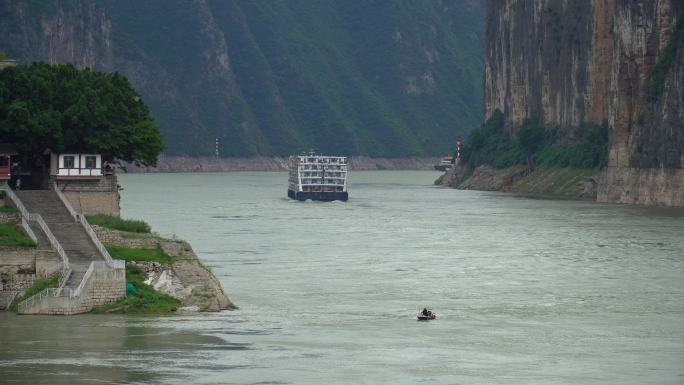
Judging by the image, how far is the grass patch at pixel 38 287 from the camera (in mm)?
69188

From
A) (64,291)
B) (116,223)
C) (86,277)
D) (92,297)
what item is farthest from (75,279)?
(116,223)

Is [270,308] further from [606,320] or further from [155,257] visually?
[606,320]

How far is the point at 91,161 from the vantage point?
8531 centimetres

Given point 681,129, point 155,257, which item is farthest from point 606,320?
point 681,129

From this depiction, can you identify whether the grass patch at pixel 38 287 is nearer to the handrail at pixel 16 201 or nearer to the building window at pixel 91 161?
the handrail at pixel 16 201

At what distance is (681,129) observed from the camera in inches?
6860

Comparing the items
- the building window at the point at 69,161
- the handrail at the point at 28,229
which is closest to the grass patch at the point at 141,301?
the handrail at the point at 28,229

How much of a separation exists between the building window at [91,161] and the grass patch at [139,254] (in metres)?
12.2

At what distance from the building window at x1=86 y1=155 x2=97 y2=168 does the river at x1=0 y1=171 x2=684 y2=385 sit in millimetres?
9639

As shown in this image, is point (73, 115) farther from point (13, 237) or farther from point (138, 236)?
point (13, 237)

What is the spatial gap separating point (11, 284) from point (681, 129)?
116 meters

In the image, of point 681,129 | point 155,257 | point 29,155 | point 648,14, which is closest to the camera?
point 155,257

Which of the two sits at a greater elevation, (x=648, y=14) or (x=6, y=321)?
(x=648, y=14)

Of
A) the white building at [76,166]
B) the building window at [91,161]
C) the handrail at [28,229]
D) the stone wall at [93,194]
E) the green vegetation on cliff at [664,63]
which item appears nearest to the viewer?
the handrail at [28,229]
